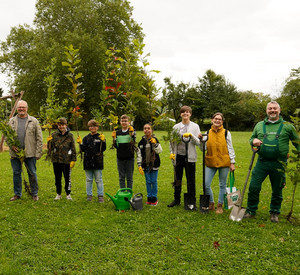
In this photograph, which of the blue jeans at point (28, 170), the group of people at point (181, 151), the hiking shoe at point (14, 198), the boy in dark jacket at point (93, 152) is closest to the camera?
the group of people at point (181, 151)

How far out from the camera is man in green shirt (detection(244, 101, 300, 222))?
503 cm

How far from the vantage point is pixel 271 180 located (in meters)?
5.29

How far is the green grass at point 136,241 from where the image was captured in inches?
148

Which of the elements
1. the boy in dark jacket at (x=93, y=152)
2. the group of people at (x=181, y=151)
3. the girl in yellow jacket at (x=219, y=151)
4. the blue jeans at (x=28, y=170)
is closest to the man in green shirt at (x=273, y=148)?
the group of people at (x=181, y=151)

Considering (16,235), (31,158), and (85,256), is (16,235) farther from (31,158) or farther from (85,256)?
(31,158)

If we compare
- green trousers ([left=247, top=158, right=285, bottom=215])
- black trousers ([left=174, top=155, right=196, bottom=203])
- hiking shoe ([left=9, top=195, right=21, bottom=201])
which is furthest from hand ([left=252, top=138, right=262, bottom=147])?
hiking shoe ([left=9, top=195, right=21, bottom=201])

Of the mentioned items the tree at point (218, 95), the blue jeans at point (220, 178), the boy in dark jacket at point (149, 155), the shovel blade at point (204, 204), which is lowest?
the shovel blade at point (204, 204)

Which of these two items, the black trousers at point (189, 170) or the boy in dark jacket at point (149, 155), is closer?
the black trousers at point (189, 170)

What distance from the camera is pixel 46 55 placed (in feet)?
90.9

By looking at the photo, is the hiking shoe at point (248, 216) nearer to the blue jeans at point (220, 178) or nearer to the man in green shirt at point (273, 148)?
the man in green shirt at point (273, 148)

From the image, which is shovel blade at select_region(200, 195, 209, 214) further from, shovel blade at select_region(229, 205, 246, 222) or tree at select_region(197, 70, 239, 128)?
tree at select_region(197, 70, 239, 128)

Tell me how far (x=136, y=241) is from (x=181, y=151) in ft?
7.38

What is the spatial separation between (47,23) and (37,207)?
30.1m

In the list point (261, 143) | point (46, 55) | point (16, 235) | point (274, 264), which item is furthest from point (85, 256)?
point (46, 55)
